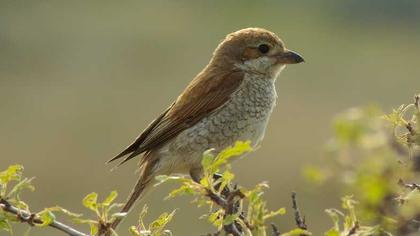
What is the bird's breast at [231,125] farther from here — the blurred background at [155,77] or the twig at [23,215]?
the blurred background at [155,77]

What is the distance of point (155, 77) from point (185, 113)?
82.6 ft

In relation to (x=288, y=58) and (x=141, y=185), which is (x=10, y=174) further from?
(x=288, y=58)

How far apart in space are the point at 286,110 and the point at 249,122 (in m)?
20.6

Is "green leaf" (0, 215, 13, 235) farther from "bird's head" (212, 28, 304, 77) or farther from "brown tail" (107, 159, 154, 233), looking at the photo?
"bird's head" (212, 28, 304, 77)

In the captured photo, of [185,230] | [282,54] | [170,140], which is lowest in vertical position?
[185,230]

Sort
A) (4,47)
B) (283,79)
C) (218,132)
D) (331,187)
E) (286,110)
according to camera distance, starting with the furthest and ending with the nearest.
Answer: (4,47), (283,79), (286,110), (218,132), (331,187)

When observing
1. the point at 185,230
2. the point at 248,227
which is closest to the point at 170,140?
the point at 248,227

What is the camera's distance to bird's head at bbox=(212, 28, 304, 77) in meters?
4.93

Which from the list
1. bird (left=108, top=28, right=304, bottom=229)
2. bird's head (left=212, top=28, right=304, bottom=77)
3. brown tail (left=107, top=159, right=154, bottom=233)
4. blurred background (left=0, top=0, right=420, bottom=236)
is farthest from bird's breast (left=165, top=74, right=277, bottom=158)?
blurred background (left=0, top=0, right=420, bottom=236)

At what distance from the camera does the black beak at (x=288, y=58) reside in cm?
495

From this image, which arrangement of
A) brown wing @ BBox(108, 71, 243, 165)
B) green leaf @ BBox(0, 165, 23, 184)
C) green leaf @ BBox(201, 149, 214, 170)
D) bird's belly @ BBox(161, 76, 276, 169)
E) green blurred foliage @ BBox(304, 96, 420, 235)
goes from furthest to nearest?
brown wing @ BBox(108, 71, 243, 165), bird's belly @ BBox(161, 76, 276, 169), green leaf @ BBox(0, 165, 23, 184), green leaf @ BBox(201, 149, 214, 170), green blurred foliage @ BBox(304, 96, 420, 235)

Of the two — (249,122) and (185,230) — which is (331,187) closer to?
(249,122)

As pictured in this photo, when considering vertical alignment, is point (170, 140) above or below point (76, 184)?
above

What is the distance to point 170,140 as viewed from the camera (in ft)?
15.1
